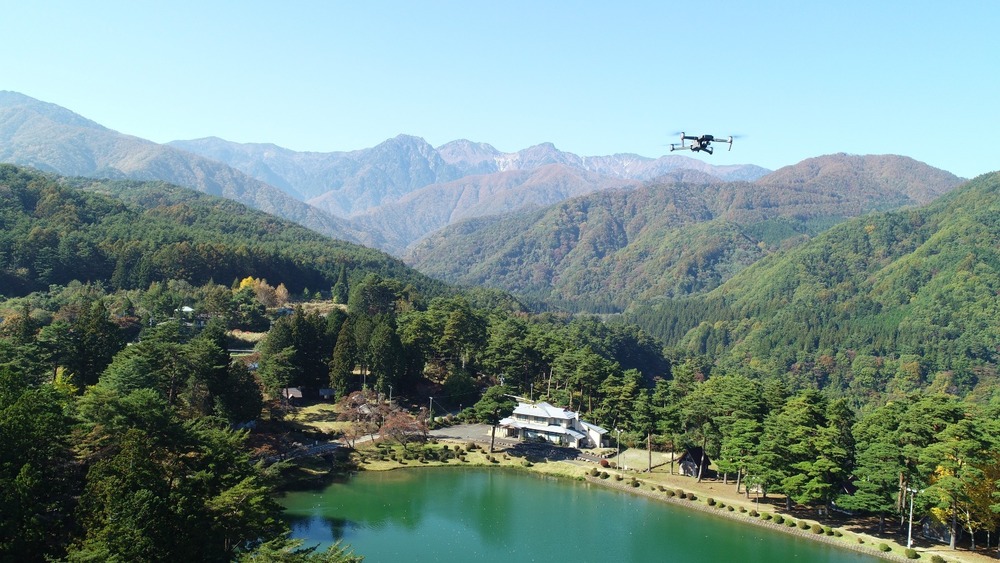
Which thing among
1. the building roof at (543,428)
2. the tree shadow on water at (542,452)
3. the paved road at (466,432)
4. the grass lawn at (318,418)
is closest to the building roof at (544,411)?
the building roof at (543,428)

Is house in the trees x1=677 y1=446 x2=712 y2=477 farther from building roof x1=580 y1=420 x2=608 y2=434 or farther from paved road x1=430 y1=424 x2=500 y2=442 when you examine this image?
paved road x1=430 y1=424 x2=500 y2=442

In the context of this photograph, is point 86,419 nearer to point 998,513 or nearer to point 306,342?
point 306,342

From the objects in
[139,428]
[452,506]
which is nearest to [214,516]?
[139,428]

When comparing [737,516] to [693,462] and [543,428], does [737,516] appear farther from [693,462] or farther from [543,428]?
[543,428]

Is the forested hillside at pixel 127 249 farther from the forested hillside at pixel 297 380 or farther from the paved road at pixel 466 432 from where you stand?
the paved road at pixel 466 432

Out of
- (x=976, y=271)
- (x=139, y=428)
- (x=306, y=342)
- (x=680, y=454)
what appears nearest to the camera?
(x=139, y=428)

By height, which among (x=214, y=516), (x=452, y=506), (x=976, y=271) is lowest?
(x=452, y=506)

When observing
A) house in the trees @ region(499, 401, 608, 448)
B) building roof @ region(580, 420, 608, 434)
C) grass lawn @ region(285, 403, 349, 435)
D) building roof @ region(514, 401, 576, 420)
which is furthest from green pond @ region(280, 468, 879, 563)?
building roof @ region(514, 401, 576, 420)
